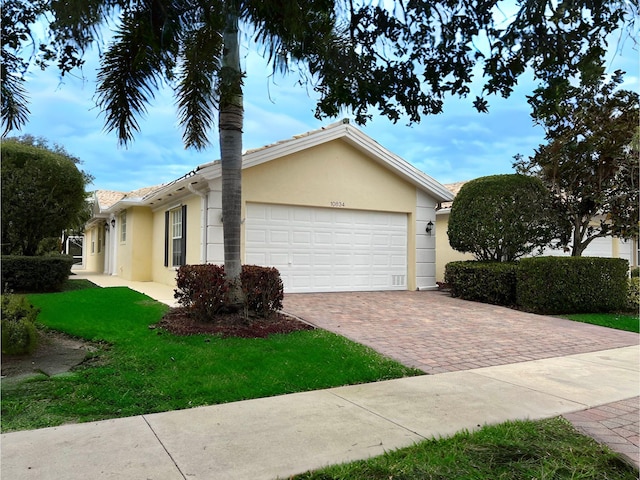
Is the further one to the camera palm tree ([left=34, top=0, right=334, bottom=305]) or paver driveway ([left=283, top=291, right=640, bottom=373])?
paver driveway ([left=283, top=291, right=640, bottom=373])

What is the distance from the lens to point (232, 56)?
6.91 meters

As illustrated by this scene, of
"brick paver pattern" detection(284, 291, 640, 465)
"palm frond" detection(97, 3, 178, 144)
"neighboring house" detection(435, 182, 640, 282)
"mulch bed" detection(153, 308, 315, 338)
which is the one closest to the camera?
"brick paver pattern" detection(284, 291, 640, 465)

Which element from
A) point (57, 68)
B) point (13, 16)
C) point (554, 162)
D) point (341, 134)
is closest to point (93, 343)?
point (57, 68)

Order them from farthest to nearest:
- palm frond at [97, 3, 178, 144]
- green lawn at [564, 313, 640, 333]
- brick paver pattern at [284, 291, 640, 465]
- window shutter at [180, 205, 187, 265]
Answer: window shutter at [180, 205, 187, 265] < green lawn at [564, 313, 640, 333] < palm frond at [97, 3, 178, 144] < brick paver pattern at [284, 291, 640, 465]

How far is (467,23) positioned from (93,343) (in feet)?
21.2

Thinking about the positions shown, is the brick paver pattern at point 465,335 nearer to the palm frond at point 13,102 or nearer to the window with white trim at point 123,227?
the palm frond at point 13,102

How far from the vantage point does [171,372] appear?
538 centimetres

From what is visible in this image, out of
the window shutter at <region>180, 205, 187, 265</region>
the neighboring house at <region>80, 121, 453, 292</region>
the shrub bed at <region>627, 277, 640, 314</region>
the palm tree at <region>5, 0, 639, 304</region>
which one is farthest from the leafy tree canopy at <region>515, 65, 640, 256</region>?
the window shutter at <region>180, 205, 187, 265</region>

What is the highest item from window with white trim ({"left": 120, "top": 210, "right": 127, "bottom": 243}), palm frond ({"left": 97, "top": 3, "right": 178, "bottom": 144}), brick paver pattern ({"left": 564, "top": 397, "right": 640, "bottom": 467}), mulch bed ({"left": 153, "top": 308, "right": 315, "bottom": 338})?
palm frond ({"left": 97, "top": 3, "right": 178, "bottom": 144})

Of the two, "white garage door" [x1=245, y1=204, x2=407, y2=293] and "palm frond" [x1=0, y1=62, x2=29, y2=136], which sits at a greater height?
"palm frond" [x1=0, y1=62, x2=29, y2=136]

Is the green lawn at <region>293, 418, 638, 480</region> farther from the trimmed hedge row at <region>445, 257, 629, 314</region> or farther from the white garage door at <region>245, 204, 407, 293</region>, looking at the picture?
the white garage door at <region>245, 204, 407, 293</region>

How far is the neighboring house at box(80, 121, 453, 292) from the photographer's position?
1246 cm

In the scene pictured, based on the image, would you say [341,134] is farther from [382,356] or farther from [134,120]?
[382,356]

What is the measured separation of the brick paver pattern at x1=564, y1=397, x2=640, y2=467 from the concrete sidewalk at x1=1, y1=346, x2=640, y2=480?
0.16 metres
